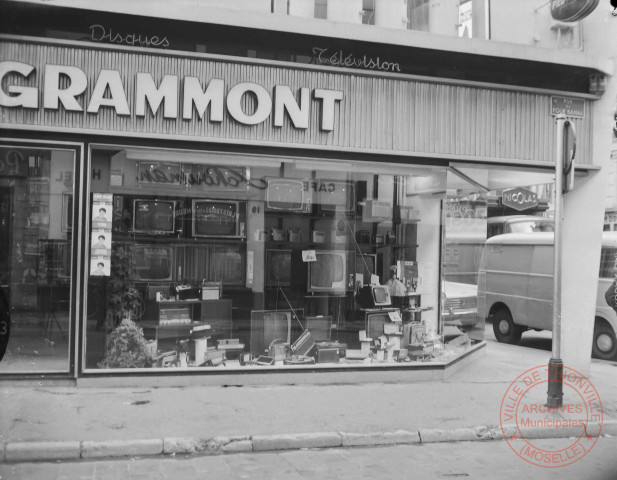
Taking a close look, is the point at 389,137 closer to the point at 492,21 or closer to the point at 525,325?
the point at 492,21

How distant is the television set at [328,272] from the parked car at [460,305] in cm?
219

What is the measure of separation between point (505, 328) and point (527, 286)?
52.8 inches

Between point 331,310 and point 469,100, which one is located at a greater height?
point 469,100

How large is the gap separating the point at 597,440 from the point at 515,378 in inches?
124

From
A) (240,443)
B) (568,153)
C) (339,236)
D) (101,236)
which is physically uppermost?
(568,153)

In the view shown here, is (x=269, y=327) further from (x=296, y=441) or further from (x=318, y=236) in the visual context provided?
(x=296, y=441)

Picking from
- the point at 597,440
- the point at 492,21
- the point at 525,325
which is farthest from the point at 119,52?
the point at 525,325

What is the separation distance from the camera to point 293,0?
33.6ft

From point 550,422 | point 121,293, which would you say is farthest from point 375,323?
point 121,293

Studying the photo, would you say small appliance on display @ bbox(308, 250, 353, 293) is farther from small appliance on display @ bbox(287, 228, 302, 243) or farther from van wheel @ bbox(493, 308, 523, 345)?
van wheel @ bbox(493, 308, 523, 345)

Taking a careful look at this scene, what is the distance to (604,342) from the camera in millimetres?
14484

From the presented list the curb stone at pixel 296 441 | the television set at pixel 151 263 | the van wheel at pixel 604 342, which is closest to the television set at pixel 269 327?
the television set at pixel 151 263

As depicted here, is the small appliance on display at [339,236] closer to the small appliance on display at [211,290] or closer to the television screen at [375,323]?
the television screen at [375,323]

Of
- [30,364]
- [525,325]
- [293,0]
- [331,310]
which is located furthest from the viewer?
[525,325]
